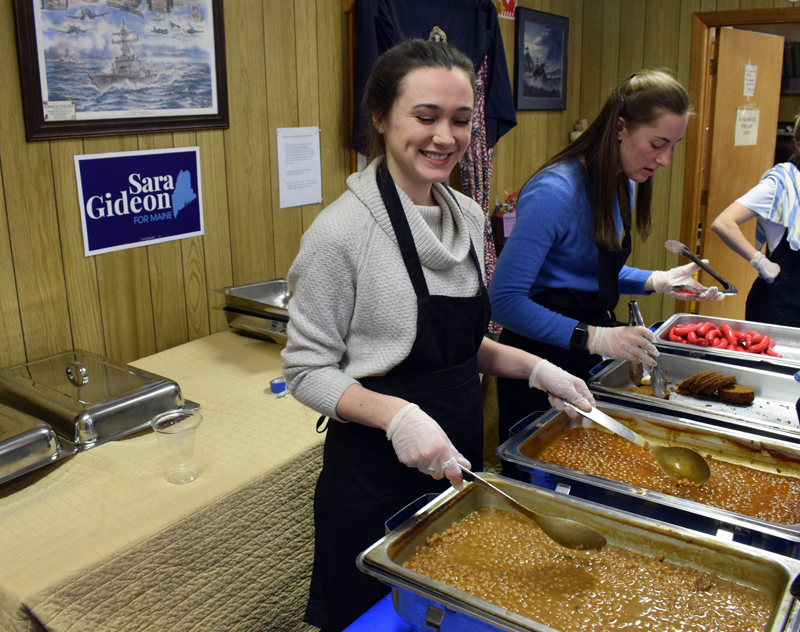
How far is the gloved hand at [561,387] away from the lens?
155 cm

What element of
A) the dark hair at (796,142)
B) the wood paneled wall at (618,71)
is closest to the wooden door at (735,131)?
the wood paneled wall at (618,71)

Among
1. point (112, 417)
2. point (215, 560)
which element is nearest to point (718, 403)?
point (215, 560)

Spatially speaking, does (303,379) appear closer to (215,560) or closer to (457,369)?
(457,369)

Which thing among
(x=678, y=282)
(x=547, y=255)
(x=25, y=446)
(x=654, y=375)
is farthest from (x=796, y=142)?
(x=25, y=446)

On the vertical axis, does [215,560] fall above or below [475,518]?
below

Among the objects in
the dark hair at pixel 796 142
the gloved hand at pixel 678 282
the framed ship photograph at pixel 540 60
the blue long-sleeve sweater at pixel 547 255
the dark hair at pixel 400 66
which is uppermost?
the framed ship photograph at pixel 540 60

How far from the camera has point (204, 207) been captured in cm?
265

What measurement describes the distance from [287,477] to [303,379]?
604 mm

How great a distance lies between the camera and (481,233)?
1.56 m

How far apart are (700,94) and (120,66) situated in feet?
13.1

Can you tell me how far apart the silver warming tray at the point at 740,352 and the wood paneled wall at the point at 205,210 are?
A: 5.45ft

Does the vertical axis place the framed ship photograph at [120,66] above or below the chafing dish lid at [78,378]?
above

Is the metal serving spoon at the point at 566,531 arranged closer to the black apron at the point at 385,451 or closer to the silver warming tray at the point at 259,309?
the black apron at the point at 385,451

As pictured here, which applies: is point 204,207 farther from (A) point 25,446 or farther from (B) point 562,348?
→ (B) point 562,348
